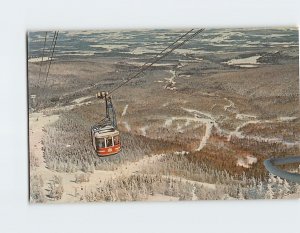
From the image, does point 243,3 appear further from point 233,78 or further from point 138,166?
point 138,166

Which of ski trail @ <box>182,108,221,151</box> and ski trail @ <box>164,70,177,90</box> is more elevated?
ski trail @ <box>164,70,177,90</box>

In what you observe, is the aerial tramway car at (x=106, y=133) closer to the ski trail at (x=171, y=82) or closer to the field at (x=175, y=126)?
the field at (x=175, y=126)

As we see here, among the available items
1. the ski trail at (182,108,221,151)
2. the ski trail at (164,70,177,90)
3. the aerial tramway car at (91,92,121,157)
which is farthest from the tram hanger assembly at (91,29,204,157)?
the ski trail at (182,108,221,151)

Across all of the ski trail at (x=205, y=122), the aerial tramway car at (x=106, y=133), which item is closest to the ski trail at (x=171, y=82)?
the ski trail at (x=205, y=122)

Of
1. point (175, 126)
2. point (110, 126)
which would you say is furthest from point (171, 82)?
point (110, 126)

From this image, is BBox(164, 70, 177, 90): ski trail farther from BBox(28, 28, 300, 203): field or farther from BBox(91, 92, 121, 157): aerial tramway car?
BBox(91, 92, 121, 157): aerial tramway car

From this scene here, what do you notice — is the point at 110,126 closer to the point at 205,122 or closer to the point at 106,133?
the point at 106,133

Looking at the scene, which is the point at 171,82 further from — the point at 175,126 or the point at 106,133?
the point at 106,133

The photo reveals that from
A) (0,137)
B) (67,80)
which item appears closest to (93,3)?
(67,80)

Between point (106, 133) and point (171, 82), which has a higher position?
point (171, 82)
